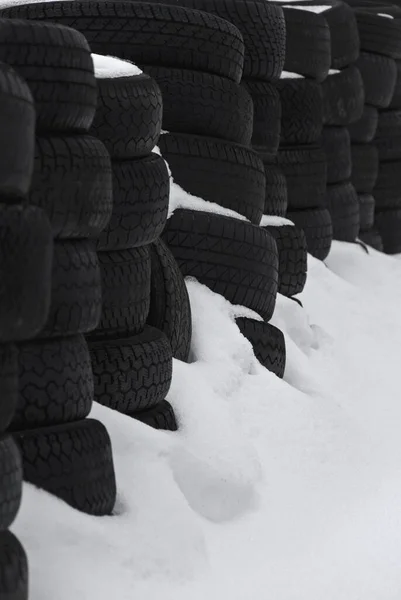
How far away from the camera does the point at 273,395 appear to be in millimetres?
5043

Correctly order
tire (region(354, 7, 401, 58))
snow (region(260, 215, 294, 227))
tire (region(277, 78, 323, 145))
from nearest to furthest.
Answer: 1. snow (region(260, 215, 294, 227))
2. tire (region(277, 78, 323, 145))
3. tire (region(354, 7, 401, 58))

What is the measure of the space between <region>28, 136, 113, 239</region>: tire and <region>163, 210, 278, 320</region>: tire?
4.80 ft

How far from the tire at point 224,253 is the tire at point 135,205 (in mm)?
752

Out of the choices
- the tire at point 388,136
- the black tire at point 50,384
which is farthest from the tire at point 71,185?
the tire at point 388,136

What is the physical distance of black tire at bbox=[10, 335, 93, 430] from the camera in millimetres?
3521

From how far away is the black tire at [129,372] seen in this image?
4.23 metres

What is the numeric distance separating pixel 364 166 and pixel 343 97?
87 cm

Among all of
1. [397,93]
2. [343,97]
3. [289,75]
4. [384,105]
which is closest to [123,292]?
[289,75]

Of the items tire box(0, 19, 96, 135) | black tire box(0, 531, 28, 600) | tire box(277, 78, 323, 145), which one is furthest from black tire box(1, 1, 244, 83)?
black tire box(0, 531, 28, 600)

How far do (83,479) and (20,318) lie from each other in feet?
2.58

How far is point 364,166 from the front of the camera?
979 centimetres

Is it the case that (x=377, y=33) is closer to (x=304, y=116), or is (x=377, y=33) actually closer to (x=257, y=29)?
→ (x=304, y=116)

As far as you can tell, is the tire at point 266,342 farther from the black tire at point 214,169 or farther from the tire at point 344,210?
the tire at point 344,210

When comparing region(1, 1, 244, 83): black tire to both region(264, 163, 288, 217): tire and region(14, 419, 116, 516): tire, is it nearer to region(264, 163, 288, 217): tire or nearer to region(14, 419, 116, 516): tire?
region(264, 163, 288, 217): tire
